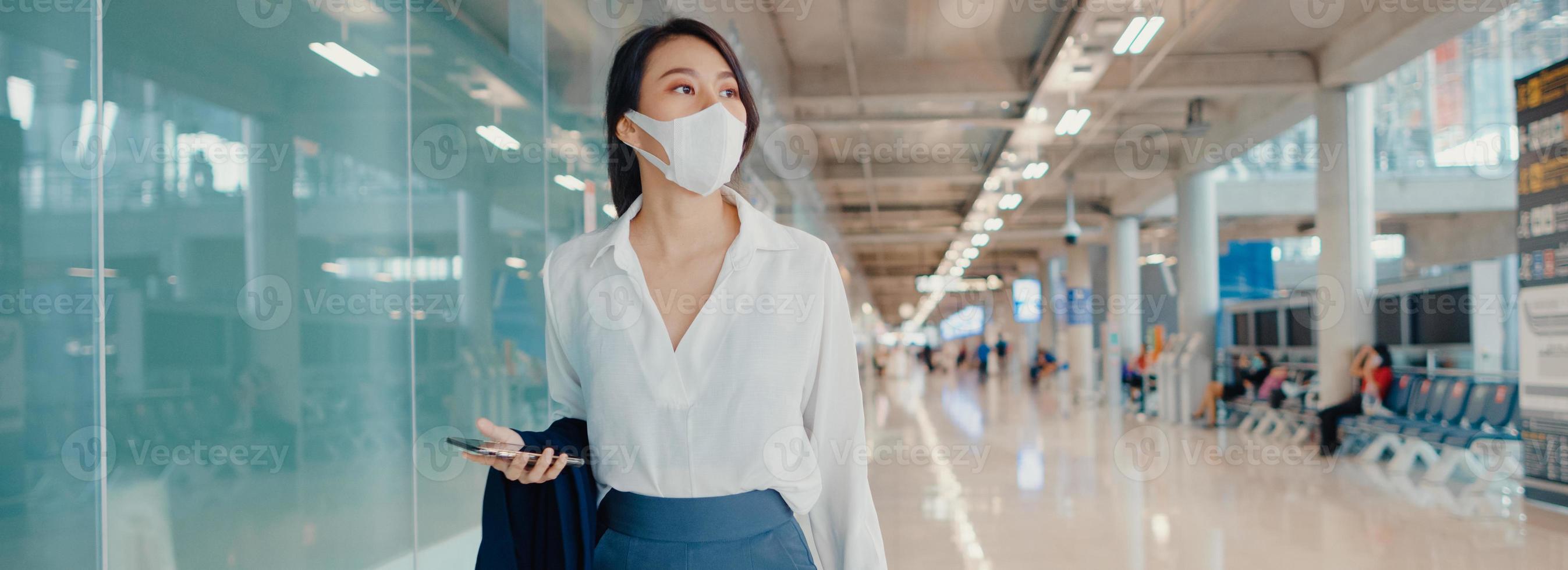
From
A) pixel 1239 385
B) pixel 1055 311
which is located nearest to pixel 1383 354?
pixel 1239 385

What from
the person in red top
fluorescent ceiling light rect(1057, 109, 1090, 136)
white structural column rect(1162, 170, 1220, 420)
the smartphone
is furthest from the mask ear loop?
white structural column rect(1162, 170, 1220, 420)

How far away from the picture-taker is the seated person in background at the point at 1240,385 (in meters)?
14.1

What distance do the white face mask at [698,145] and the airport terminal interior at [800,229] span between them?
0.09 m

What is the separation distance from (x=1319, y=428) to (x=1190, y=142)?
5.47m

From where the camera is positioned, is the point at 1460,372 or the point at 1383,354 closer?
the point at 1460,372

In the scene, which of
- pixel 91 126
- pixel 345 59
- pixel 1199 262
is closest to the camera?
pixel 91 126

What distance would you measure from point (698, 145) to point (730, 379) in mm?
332

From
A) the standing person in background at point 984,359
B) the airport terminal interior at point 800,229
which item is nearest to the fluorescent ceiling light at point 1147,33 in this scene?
the airport terminal interior at point 800,229

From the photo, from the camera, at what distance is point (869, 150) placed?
16156mm

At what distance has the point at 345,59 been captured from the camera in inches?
119

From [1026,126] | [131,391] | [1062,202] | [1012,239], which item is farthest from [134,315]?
[1012,239]

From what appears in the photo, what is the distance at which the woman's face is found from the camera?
1423 mm

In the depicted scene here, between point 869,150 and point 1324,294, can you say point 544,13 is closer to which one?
point 1324,294

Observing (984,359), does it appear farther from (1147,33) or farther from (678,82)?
(678,82)
